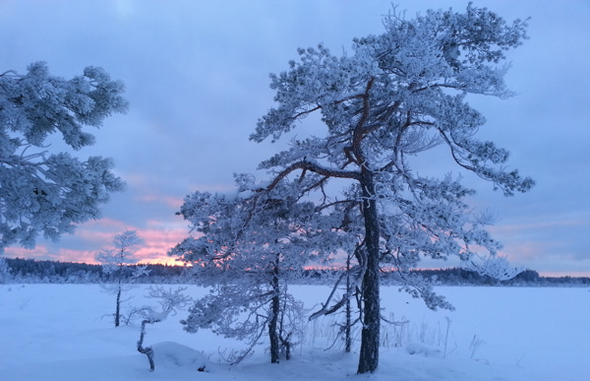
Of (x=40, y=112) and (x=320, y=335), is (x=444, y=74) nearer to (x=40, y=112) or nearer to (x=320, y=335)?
(x=40, y=112)

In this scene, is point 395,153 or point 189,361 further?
point 189,361

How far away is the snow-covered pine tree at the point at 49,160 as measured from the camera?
25.9 feet

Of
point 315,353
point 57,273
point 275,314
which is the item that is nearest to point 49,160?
point 275,314

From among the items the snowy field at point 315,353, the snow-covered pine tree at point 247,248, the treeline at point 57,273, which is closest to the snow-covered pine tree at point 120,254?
the snowy field at point 315,353

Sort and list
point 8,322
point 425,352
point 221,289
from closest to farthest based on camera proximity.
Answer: point 221,289, point 425,352, point 8,322

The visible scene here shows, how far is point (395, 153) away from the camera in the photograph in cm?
950

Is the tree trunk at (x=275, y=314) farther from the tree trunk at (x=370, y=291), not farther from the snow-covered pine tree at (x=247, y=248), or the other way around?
the tree trunk at (x=370, y=291)

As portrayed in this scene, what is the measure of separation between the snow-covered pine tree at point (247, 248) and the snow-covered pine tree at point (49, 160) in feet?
7.24

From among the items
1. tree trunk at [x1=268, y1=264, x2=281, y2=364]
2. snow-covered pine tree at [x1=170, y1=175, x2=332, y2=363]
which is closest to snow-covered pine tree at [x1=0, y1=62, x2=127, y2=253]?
snow-covered pine tree at [x1=170, y1=175, x2=332, y2=363]

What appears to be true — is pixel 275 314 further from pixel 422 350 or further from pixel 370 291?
pixel 422 350

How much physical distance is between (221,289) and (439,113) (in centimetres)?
705

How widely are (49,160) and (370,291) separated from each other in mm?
7156

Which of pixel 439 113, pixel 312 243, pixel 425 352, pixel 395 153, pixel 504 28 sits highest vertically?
pixel 504 28

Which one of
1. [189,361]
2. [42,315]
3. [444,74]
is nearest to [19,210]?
[189,361]
